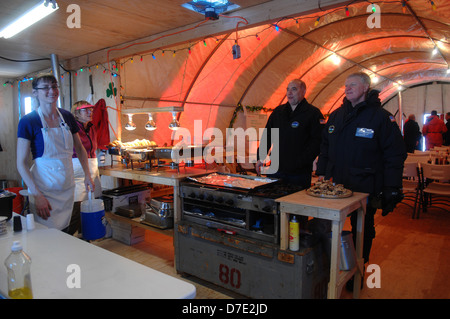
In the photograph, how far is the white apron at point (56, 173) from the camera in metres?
3.06

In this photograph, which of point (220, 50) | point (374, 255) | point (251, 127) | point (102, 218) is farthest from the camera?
point (251, 127)

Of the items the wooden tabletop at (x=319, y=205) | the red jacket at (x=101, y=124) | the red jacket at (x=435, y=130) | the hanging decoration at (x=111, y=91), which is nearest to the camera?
the wooden tabletop at (x=319, y=205)

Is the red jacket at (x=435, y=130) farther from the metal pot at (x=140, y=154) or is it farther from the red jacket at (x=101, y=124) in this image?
the red jacket at (x=101, y=124)

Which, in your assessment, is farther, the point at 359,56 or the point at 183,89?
the point at 359,56

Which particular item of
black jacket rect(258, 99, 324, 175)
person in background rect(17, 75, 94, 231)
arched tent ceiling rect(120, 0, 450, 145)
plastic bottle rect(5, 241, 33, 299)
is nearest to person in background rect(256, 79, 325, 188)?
black jacket rect(258, 99, 324, 175)

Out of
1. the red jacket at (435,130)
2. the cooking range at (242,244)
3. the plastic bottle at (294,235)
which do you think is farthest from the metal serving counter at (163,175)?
the red jacket at (435,130)

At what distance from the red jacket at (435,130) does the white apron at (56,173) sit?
1182cm

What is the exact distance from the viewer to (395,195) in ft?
9.57

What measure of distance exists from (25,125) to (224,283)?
239cm

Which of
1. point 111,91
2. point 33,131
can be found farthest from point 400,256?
point 111,91

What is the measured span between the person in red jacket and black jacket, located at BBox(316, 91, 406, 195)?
9.79 m

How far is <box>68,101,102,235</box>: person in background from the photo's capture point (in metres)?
4.05
